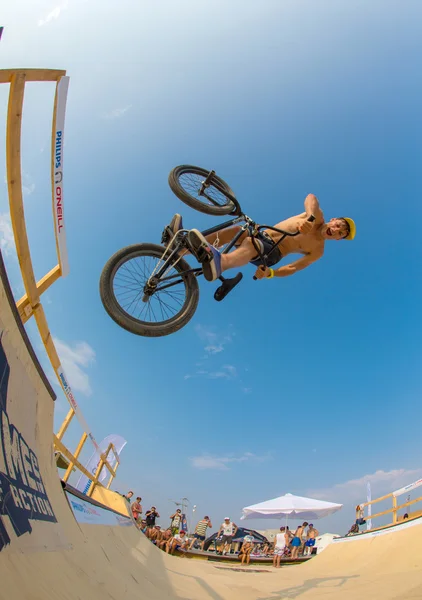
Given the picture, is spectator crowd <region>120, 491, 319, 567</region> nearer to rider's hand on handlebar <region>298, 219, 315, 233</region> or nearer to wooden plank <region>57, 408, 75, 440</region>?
wooden plank <region>57, 408, 75, 440</region>

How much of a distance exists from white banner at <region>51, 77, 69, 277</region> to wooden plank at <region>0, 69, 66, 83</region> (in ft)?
0.16

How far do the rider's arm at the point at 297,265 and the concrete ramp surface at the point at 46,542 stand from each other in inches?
148

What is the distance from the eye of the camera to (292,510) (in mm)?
15750

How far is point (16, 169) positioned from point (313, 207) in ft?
12.1

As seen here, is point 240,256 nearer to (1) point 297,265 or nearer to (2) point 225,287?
(2) point 225,287

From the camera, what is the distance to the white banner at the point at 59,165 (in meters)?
2.48

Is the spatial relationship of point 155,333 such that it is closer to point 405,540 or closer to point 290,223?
point 290,223

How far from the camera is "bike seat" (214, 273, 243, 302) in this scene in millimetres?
4492

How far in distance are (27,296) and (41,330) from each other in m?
0.52

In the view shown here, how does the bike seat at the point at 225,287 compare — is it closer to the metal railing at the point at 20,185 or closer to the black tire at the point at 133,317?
the black tire at the point at 133,317

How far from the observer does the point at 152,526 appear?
12.2 metres

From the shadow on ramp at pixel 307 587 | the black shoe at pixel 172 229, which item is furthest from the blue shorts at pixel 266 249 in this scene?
the shadow on ramp at pixel 307 587

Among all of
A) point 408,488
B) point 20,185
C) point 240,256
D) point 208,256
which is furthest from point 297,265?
point 408,488

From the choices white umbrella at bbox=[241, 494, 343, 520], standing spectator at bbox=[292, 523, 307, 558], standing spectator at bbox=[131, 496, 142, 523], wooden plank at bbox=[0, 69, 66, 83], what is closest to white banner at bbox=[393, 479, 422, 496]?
standing spectator at bbox=[292, 523, 307, 558]
